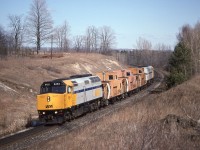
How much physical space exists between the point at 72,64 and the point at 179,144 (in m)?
57.4

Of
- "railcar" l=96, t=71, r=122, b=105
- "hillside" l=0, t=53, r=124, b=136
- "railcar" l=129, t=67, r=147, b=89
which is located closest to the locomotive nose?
"hillside" l=0, t=53, r=124, b=136

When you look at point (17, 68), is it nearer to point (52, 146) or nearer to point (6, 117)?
point (6, 117)

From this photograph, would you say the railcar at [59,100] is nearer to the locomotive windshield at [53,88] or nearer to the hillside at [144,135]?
the locomotive windshield at [53,88]

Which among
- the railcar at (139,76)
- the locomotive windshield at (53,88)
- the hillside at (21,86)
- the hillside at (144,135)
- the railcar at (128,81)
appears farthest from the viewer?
the railcar at (139,76)

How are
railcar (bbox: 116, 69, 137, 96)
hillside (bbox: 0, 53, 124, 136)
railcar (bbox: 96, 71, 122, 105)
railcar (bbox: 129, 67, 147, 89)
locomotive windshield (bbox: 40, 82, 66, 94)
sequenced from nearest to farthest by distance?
locomotive windshield (bbox: 40, 82, 66, 94)
hillside (bbox: 0, 53, 124, 136)
railcar (bbox: 96, 71, 122, 105)
railcar (bbox: 116, 69, 137, 96)
railcar (bbox: 129, 67, 147, 89)

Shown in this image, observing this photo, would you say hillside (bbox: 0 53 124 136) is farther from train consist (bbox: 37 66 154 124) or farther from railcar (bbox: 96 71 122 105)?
railcar (bbox: 96 71 122 105)

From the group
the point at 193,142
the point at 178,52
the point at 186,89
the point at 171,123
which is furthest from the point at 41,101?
the point at 178,52

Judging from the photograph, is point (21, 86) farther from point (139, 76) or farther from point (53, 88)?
point (139, 76)

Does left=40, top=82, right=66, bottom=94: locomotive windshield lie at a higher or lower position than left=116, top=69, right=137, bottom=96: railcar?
higher

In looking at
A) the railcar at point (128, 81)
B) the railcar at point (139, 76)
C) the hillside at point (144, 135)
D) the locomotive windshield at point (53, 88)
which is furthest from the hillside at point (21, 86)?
the railcar at point (139, 76)

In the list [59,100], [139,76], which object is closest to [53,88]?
[59,100]

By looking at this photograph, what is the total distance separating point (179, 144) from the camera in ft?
43.8

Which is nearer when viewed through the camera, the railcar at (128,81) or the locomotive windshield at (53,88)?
the locomotive windshield at (53,88)

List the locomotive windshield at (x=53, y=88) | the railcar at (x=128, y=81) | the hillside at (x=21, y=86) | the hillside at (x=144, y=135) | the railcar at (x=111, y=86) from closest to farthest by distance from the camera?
1. the hillside at (x=144, y=135)
2. the locomotive windshield at (x=53, y=88)
3. the hillside at (x=21, y=86)
4. the railcar at (x=111, y=86)
5. the railcar at (x=128, y=81)
